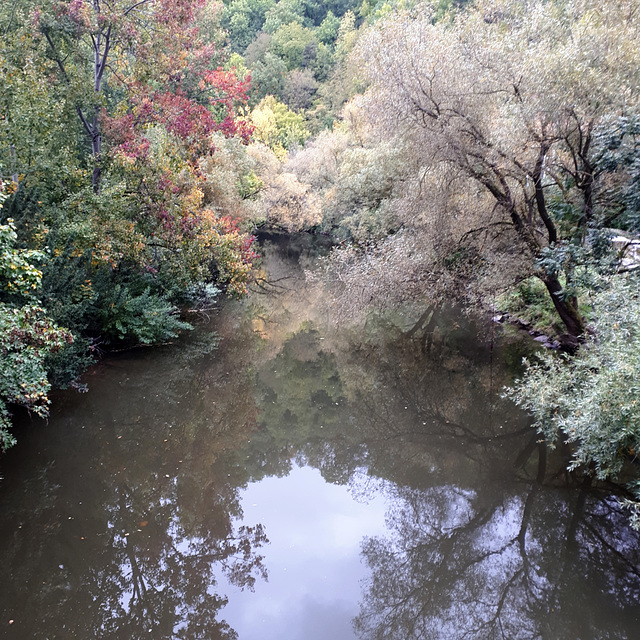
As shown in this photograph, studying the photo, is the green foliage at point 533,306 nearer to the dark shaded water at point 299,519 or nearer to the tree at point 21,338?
the dark shaded water at point 299,519

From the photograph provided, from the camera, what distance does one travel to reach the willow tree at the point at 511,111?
807 cm

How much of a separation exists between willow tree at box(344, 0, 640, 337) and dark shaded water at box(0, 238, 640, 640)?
3495mm

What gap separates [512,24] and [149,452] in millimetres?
10712

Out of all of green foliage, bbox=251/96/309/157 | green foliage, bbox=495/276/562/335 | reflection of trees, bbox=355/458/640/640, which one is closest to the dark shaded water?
reflection of trees, bbox=355/458/640/640

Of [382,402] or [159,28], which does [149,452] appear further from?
[159,28]

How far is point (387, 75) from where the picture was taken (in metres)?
9.83

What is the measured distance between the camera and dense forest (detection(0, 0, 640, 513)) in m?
6.88

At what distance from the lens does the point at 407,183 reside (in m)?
12.4

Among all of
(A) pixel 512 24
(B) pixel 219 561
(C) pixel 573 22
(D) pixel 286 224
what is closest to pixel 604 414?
(B) pixel 219 561

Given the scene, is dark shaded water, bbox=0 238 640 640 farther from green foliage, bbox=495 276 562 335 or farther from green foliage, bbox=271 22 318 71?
green foliage, bbox=271 22 318 71

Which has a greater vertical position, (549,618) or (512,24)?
(512,24)

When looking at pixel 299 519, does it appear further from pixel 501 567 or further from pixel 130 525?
pixel 501 567

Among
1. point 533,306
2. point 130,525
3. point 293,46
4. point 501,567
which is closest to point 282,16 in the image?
point 293,46

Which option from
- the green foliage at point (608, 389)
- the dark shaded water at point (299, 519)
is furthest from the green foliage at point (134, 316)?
the green foliage at point (608, 389)
